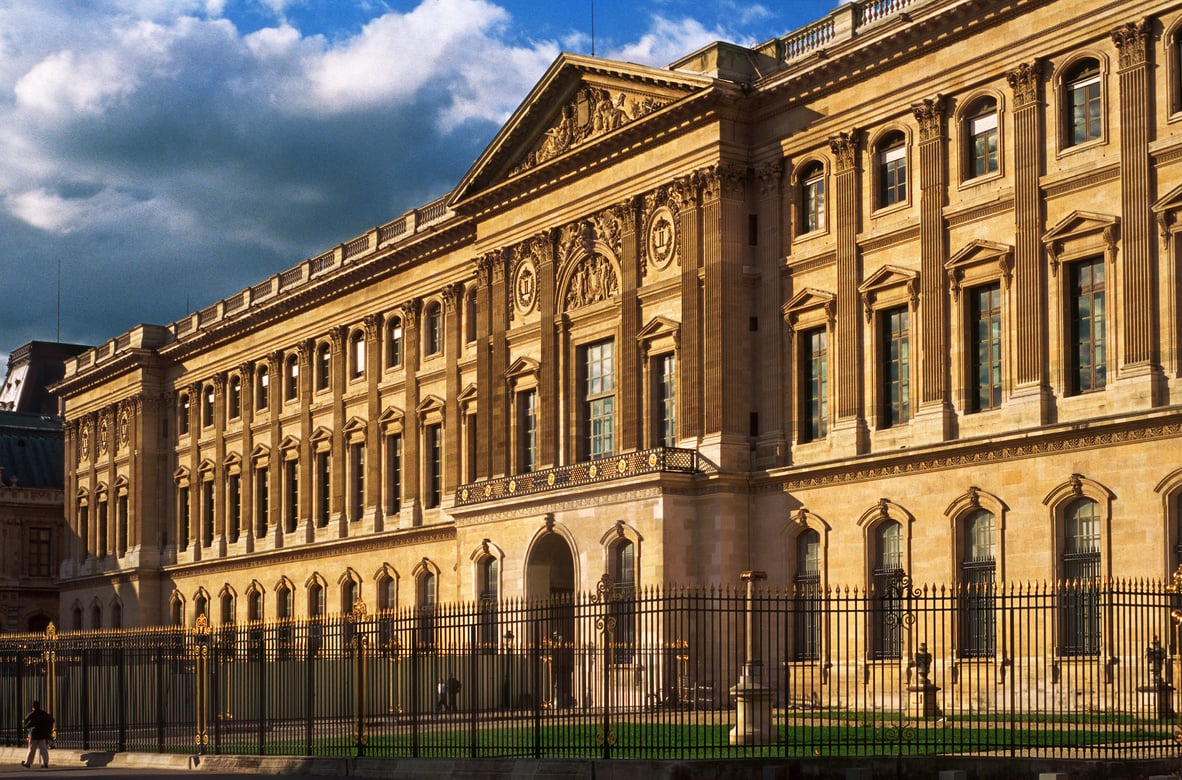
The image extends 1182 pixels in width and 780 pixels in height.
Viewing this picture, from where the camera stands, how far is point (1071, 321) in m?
39.0

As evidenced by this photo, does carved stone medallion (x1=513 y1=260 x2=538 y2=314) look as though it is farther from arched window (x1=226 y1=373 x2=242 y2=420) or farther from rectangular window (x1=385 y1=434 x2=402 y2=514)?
arched window (x1=226 y1=373 x2=242 y2=420)

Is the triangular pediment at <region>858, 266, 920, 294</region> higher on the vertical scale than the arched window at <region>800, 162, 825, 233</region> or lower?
lower

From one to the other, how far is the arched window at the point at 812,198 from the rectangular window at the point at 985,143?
4.91 metres

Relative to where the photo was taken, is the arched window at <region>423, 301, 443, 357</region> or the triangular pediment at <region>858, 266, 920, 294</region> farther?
the arched window at <region>423, 301, 443, 357</region>

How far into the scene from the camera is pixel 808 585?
4475cm

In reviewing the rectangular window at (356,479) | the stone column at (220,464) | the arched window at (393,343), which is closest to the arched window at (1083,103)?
the arched window at (393,343)

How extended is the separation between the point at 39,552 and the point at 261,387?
28.6 meters

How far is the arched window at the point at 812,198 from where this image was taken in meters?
45.8

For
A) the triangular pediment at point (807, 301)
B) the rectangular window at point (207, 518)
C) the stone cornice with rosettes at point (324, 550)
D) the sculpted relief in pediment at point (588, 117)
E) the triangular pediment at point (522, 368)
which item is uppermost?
the sculpted relief in pediment at point (588, 117)

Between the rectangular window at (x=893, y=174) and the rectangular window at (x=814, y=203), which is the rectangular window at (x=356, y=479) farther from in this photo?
the rectangular window at (x=893, y=174)

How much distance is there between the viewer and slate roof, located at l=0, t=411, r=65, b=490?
10306 cm

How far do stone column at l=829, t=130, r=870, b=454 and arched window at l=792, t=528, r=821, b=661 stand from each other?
8.45 ft

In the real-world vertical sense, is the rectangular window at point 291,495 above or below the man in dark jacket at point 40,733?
above

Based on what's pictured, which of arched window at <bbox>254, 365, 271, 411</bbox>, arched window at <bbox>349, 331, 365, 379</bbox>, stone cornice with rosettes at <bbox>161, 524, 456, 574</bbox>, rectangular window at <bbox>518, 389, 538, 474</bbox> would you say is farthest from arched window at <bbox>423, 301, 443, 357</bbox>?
arched window at <bbox>254, 365, 271, 411</bbox>
